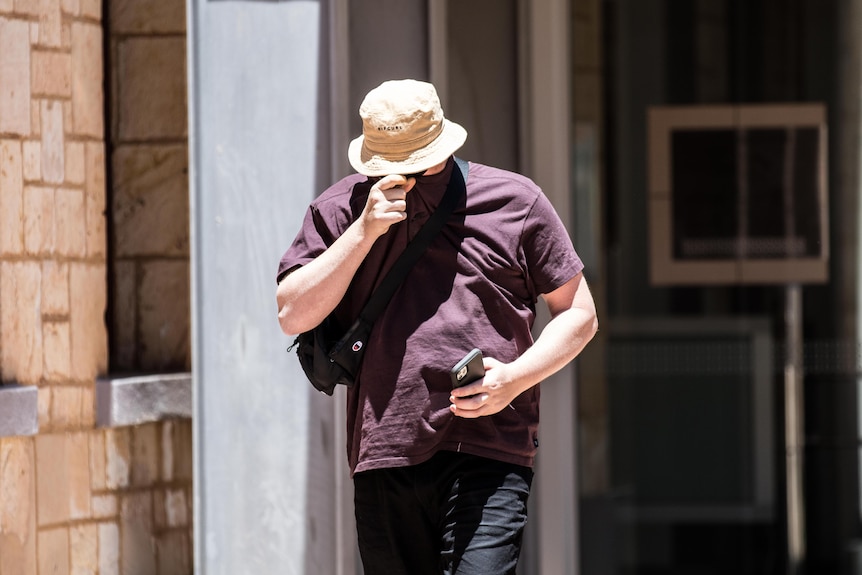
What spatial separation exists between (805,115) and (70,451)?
12.5ft

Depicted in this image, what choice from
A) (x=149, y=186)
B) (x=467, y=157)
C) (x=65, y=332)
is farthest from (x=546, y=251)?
(x=149, y=186)

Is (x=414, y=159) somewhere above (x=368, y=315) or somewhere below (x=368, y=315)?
above

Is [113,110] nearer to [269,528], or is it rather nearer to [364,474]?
[269,528]

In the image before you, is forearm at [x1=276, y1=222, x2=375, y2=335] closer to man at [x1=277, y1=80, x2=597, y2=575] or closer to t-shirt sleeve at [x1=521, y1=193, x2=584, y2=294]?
man at [x1=277, y1=80, x2=597, y2=575]

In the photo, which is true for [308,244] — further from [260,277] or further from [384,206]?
[260,277]

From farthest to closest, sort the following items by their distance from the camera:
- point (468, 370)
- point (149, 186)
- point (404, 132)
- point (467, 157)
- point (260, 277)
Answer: point (149, 186)
point (467, 157)
point (260, 277)
point (404, 132)
point (468, 370)

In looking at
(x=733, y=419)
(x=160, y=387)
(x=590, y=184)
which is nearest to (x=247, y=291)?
(x=160, y=387)

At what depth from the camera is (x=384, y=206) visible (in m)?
2.94

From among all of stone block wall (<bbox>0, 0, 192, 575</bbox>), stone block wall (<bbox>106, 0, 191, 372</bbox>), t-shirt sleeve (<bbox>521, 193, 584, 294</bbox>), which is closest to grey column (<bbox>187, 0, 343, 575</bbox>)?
stone block wall (<bbox>0, 0, 192, 575</bbox>)

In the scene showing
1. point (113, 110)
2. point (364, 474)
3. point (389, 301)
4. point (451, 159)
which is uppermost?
point (113, 110)

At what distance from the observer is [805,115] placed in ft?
21.6

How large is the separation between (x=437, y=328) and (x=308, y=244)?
1.26 feet

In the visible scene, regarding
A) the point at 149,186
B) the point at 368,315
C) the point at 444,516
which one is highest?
the point at 149,186

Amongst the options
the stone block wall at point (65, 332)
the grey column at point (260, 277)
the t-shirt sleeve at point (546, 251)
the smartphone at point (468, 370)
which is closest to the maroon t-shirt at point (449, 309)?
the t-shirt sleeve at point (546, 251)
